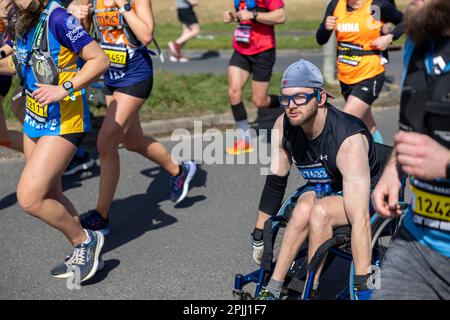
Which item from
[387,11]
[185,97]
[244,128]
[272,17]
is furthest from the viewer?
[185,97]

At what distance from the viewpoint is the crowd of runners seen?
297cm

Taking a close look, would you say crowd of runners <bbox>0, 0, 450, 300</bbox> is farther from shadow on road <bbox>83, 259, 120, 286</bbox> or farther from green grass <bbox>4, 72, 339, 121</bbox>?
green grass <bbox>4, 72, 339, 121</bbox>

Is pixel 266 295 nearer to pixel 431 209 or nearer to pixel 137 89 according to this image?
pixel 431 209

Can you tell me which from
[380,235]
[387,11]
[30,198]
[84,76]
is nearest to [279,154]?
[380,235]

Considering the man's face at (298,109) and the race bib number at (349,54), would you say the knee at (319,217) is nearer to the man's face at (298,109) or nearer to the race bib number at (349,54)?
the man's face at (298,109)

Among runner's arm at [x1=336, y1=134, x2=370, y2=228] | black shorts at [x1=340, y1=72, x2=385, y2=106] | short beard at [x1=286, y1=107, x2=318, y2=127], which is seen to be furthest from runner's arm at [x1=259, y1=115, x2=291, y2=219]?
black shorts at [x1=340, y1=72, x2=385, y2=106]

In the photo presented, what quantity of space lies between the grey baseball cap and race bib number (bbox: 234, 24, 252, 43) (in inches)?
144

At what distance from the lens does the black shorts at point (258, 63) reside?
8117 mm

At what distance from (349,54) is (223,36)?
1251cm

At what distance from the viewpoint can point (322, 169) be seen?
14.9 feet

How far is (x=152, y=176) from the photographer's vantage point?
300 inches

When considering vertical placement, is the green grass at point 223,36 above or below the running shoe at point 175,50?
below

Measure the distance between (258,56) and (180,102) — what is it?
2.30m

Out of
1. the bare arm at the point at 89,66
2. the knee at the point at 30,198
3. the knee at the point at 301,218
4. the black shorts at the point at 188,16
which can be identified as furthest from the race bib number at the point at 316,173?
the black shorts at the point at 188,16
